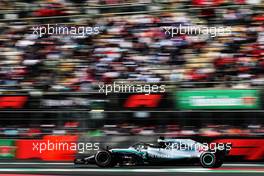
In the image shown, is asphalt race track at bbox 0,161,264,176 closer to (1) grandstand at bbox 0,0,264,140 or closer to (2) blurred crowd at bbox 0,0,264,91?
(1) grandstand at bbox 0,0,264,140

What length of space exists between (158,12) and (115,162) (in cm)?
628

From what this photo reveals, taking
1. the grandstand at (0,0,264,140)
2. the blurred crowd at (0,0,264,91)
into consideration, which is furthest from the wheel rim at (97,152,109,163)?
the blurred crowd at (0,0,264,91)

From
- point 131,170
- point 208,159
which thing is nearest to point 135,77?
point 131,170

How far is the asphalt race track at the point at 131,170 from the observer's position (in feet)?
36.0

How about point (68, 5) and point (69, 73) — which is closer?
point (69, 73)

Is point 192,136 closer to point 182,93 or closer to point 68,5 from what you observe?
point 182,93

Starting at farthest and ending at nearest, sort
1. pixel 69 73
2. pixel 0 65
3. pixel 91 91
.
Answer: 1. pixel 0 65
2. pixel 69 73
3. pixel 91 91

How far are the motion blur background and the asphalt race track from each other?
4.30ft

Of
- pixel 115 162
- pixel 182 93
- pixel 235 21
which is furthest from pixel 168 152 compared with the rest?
pixel 235 21

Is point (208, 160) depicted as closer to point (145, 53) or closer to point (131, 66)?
point (131, 66)

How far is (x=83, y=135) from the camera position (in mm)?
14320

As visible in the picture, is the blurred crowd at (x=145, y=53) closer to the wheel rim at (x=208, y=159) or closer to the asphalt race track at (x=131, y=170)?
the asphalt race track at (x=131, y=170)

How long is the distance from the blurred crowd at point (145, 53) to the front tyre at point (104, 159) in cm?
347

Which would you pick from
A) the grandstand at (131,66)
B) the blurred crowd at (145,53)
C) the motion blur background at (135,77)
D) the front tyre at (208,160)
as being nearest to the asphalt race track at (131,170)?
the front tyre at (208,160)
